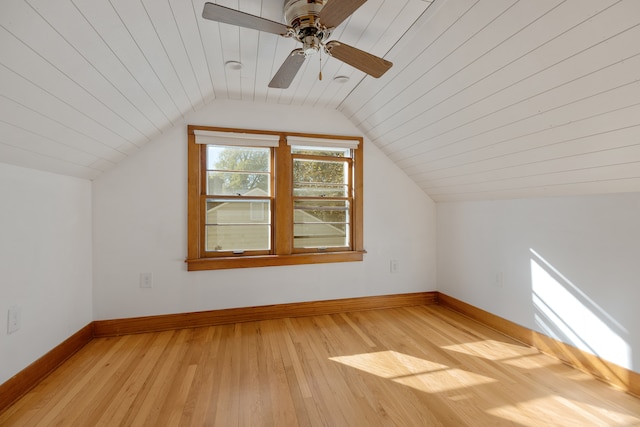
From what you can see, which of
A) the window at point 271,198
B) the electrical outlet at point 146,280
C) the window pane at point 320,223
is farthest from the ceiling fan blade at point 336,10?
the electrical outlet at point 146,280

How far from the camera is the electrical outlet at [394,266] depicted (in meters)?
3.27

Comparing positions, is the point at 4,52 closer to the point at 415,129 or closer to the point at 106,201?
the point at 106,201

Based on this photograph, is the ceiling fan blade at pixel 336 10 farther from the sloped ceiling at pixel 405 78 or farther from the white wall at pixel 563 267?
the white wall at pixel 563 267

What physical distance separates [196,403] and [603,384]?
253 cm

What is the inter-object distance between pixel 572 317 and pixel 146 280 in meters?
3.44

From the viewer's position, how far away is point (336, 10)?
3.76 ft

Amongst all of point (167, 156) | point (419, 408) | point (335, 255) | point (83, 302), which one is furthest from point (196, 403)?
point (167, 156)

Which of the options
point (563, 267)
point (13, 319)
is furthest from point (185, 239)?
point (563, 267)

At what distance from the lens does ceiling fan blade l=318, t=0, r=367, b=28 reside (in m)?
1.09

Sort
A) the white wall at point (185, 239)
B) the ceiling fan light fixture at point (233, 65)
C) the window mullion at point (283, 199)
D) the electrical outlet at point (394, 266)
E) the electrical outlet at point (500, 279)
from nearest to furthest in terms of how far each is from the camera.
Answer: the ceiling fan light fixture at point (233, 65), the white wall at point (185, 239), the electrical outlet at point (500, 279), the window mullion at point (283, 199), the electrical outlet at point (394, 266)

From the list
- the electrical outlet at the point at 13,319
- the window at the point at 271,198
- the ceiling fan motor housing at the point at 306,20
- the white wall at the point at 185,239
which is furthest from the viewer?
the window at the point at 271,198

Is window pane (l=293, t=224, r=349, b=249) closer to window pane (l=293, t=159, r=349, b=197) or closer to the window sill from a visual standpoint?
the window sill

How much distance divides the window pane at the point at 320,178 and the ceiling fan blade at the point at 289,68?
1305mm

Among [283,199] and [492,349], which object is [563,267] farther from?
[283,199]
